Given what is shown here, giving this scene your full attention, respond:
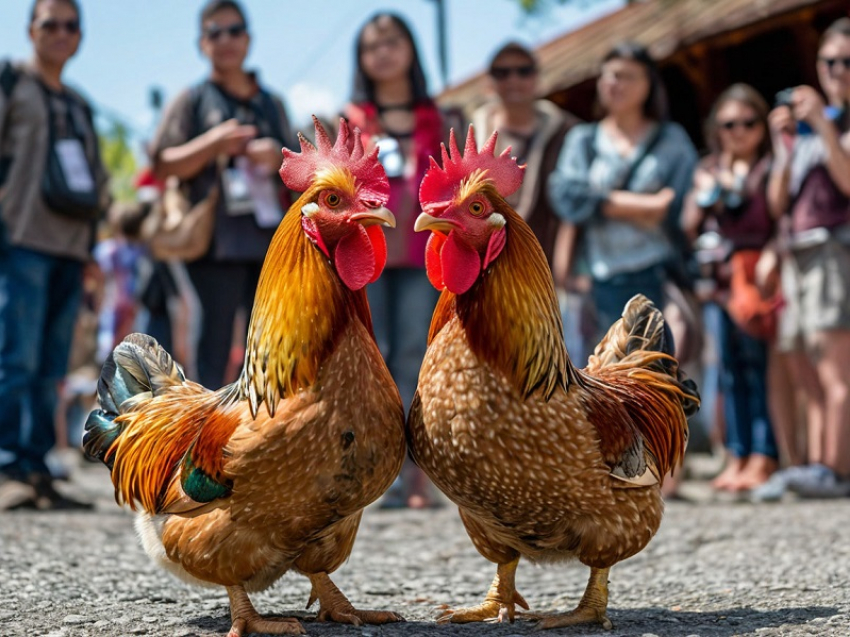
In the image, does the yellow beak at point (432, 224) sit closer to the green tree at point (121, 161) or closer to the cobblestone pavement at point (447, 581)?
the cobblestone pavement at point (447, 581)

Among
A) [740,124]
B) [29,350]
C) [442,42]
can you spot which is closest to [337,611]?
[29,350]

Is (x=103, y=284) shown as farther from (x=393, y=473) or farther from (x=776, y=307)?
(x=393, y=473)

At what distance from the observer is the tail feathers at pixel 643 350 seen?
3.65m

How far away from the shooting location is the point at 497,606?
331 centimetres

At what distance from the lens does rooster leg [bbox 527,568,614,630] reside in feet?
10.2

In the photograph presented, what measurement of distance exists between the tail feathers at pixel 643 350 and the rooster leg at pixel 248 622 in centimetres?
130

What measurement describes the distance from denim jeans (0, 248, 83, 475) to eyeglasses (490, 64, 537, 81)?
262cm

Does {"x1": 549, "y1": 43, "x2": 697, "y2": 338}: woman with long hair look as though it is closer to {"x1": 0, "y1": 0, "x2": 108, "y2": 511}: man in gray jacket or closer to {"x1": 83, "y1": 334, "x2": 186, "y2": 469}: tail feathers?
{"x1": 0, "y1": 0, "x2": 108, "y2": 511}: man in gray jacket

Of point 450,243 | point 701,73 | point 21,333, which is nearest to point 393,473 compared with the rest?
point 450,243

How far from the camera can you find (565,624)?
10.2ft

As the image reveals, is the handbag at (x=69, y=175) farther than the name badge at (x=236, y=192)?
Yes

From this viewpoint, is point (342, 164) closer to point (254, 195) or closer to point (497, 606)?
point (497, 606)

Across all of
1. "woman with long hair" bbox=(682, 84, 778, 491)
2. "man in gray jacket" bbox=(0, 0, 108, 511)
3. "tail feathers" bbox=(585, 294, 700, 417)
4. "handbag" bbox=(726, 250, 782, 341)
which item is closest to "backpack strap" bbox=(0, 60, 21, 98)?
"man in gray jacket" bbox=(0, 0, 108, 511)

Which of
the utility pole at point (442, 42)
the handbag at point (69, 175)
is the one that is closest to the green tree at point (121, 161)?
the utility pole at point (442, 42)
